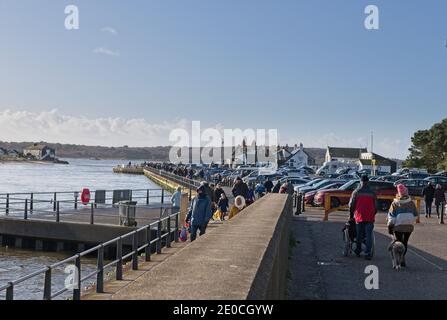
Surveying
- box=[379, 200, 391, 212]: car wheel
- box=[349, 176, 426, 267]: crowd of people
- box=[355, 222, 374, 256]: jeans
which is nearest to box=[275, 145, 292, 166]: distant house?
box=[379, 200, 391, 212]: car wheel

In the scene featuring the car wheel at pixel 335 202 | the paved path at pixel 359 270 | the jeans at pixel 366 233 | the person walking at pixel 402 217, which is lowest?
the paved path at pixel 359 270

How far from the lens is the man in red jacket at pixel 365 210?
46.5 ft

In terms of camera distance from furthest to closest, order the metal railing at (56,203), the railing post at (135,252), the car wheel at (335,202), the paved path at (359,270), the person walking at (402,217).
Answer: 1. the car wheel at (335,202)
2. the metal railing at (56,203)
3. the railing post at (135,252)
4. the person walking at (402,217)
5. the paved path at (359,270)

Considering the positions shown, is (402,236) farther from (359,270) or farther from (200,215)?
(200,215)

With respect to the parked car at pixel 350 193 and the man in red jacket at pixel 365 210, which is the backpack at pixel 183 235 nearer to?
the man in red jacket at pixel 365 210

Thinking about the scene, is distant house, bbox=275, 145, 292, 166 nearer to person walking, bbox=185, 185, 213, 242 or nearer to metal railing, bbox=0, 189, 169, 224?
metal railing, bbox=0, 189, 169, 224

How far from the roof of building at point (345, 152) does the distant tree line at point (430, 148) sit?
64.6 metres

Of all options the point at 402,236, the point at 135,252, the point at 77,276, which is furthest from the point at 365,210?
the point at 77,276

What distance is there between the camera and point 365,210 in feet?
46.5

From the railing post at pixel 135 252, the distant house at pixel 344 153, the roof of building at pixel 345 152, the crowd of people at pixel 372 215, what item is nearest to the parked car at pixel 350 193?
the crowd of people at pixel 372 215

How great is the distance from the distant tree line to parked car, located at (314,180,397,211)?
51022 mm

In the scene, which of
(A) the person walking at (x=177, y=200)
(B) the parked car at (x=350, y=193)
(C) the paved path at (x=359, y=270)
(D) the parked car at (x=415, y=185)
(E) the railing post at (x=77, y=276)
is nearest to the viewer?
(E) the railing post at (x=77, y=276)
